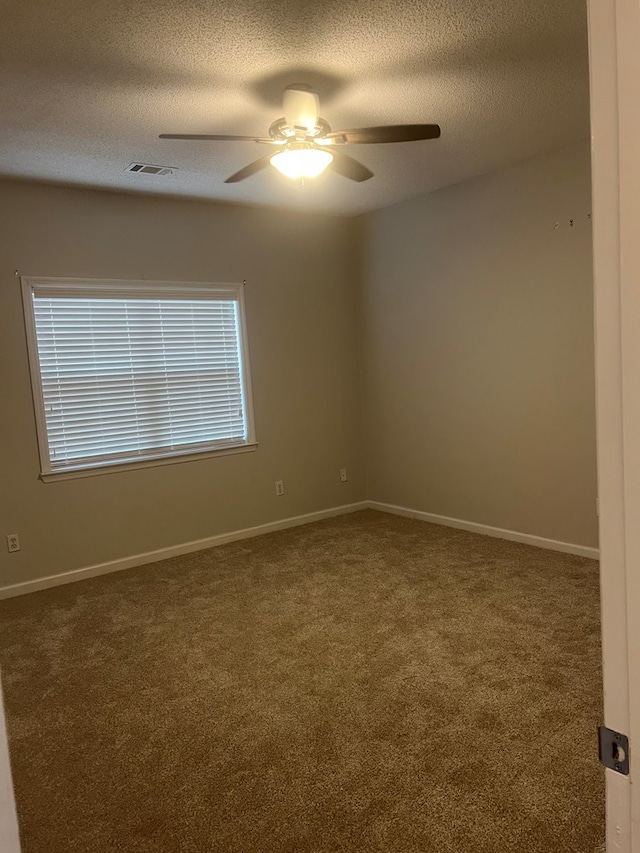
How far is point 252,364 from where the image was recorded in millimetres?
5008

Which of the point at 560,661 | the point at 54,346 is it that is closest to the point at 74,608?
the point at 54,346

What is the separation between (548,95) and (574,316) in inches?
54.4

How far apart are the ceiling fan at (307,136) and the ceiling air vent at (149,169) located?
39.3 inches

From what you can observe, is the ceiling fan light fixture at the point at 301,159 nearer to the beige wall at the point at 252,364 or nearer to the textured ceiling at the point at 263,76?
the textured ceiling at the point at 263,76

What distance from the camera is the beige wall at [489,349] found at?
3.93 m

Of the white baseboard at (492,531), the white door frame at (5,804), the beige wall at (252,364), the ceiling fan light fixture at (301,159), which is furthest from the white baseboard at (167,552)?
the white door frame at (5,804)

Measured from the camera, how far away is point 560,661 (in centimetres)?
272

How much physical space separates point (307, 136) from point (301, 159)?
111 mm

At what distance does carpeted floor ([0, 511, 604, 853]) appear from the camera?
188cm

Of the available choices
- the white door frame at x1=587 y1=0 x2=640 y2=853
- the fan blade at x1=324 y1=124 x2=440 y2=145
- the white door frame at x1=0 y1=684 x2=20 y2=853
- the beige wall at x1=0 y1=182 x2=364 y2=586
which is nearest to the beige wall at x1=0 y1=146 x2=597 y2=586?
the beige wall at x1=0 y1=182 x2=364 y2=586

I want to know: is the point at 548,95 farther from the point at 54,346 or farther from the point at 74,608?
the point at 74,608

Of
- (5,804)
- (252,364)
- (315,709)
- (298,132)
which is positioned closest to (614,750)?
(5,804)

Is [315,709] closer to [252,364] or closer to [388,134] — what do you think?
[388,134]

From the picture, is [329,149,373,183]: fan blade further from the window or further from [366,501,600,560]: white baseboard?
[366,501,600,560]: white baseboard
